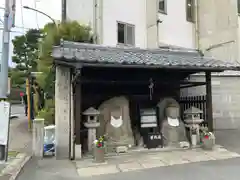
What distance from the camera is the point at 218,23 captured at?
14.8 metres

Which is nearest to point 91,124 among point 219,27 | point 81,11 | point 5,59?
point 5,59

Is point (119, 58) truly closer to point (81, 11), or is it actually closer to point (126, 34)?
point (126, 34)

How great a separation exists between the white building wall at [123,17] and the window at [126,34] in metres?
0.22

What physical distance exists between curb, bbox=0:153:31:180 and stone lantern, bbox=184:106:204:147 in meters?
5.64

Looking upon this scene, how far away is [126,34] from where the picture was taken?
554 inches

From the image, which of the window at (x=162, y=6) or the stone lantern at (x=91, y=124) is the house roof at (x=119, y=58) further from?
the window at (x=162, y=6)

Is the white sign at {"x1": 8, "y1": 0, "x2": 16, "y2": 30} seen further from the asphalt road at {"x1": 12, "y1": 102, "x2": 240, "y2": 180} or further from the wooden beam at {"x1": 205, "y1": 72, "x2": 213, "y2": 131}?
the wooden beam at {"x1": 205, "y1": 72, "x2": 213, "y2": 131}

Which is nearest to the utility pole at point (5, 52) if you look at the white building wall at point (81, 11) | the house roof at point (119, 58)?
the house roof at point (119, 58)

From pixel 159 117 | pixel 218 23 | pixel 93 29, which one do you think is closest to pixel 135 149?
pixel 159 117

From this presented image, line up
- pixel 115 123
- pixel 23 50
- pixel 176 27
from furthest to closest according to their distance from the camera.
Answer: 1. pixel 23 50
2. pixel 176 27
3. pixel 115 123

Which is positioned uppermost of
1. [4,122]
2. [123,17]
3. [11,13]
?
[123,17]

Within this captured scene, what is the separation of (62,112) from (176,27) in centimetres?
1021

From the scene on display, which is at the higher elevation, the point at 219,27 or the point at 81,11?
the point at 81,11

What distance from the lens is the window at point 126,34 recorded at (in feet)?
45.5
